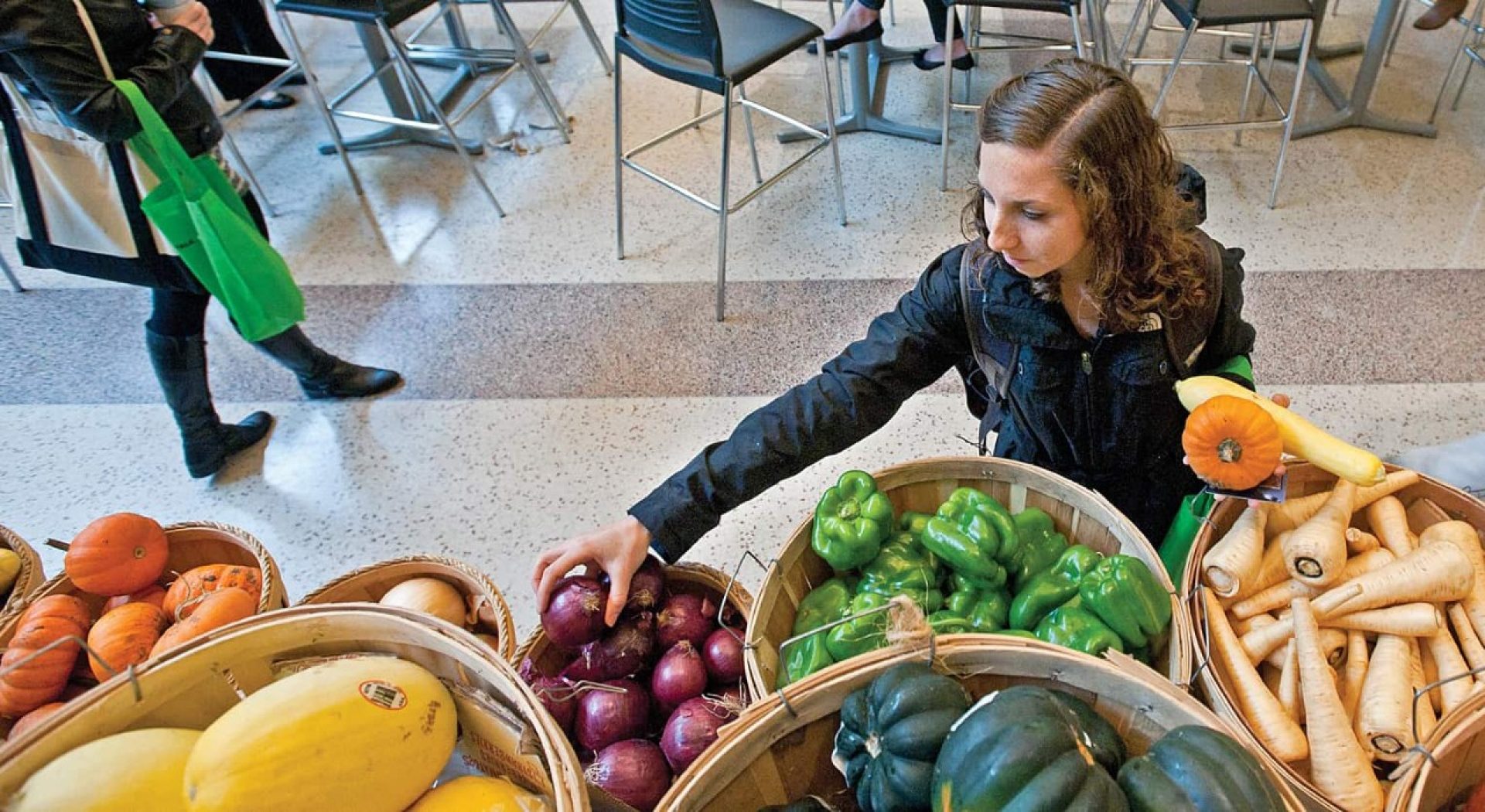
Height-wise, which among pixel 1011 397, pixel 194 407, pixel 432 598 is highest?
pixel 1011 397

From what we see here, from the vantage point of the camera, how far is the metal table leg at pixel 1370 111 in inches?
120

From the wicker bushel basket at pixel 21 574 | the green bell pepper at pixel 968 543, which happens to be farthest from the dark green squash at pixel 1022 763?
the wicker bushel basket at pixel 21 574

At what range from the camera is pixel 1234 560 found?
113cm

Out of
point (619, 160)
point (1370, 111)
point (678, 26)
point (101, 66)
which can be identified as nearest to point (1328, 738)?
point (678, 26)

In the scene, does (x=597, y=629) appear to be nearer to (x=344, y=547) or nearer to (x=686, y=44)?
(x=344, y=547)

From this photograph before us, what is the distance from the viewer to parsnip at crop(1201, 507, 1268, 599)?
1.13 metres

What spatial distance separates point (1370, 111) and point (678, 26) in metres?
2.70

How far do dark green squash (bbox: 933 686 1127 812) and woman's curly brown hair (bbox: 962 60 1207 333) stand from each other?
2.03 feet

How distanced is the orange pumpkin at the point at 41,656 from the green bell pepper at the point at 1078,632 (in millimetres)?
1301

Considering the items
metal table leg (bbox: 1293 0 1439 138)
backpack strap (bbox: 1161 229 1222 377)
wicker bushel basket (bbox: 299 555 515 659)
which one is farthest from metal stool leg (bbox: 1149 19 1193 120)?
wicker bushel basket (bbox: 299 555 515 659)

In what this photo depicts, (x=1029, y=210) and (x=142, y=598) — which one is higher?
(x=1029, y=210)

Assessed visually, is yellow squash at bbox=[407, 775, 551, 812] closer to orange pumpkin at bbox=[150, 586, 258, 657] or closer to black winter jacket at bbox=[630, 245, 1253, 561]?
black winter jacket at bbox=[630, 245, 1253, 561]

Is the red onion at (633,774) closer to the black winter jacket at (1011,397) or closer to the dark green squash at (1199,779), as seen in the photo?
the black winter jacket at (1011,397)

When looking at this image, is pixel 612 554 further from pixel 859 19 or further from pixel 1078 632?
pixel 859 19
